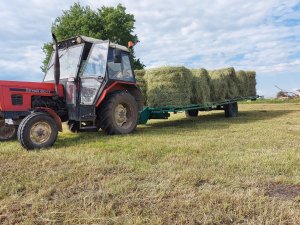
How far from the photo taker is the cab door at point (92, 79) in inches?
316

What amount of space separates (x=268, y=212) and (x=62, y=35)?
93.9ft

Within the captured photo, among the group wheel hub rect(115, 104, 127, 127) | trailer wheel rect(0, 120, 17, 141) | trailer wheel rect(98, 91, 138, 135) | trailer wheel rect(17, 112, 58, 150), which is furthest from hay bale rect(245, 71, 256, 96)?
trailer wheel rect(17, 112, 58, 150)

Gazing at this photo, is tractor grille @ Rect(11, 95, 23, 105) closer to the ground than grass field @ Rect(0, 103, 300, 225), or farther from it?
farther from it

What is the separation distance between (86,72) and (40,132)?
196 cm

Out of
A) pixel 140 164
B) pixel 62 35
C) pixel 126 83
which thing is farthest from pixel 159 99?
pixel 62 35

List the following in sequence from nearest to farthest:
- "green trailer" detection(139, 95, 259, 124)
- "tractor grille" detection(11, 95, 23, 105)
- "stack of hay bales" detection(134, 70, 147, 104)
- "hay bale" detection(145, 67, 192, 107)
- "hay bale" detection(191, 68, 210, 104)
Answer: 1. "tractor grille" detection(11, 95, 23, 105)
2. "green trailer" detection(139, 95, 259, 124)
3. "hay bale" detection(145, 67, 192, 107)
4. "stack of hay bales" detection(134, 70, 147, 104)
5. "hay bale" detection(191, 68, 210, 104)

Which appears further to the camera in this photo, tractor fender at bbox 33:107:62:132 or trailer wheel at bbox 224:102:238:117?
trailer wheel at bbox 224:102:238:117

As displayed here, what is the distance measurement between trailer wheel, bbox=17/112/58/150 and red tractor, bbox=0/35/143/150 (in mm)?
207

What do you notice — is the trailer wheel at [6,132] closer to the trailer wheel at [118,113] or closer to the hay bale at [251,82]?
the trailer wheel at [118,113]

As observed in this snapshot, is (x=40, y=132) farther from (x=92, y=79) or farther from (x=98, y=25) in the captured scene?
(x=98, y=25)

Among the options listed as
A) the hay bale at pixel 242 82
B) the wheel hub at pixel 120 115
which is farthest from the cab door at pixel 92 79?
the hay bale at pixel 242 82

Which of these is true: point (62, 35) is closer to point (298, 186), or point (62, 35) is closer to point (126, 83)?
point (126, 83)

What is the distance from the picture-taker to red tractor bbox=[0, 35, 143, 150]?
7223 mm

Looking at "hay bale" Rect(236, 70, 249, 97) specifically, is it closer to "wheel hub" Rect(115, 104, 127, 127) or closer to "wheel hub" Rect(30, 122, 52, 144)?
Result: "wheel hub" Rect(115, 104, 127, 127)
